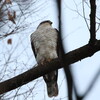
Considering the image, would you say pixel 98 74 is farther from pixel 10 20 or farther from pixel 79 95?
pixel 10 20

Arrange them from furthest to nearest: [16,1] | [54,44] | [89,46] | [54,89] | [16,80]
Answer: [16,1], [54,44], [54,89], [16,80], [89,46]

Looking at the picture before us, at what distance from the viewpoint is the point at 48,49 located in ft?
16.2

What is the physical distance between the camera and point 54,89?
4.62m

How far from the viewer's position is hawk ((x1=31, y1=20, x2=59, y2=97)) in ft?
15.4

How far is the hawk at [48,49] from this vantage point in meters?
4.69

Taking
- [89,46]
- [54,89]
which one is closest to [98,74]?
[89,46]

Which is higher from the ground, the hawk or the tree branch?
the tree branch

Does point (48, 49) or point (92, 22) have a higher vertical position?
point (92, 22)

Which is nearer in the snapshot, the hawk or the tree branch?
the tree branch

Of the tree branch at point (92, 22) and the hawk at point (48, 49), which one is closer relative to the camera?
the tree branch at point (92, 22)

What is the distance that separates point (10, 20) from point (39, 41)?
2.04ft

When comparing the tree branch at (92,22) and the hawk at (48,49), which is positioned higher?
the tree branch at (92,22)

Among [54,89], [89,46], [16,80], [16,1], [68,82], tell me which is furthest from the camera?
[16,1]

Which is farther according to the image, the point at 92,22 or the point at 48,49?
the point at 48,49
